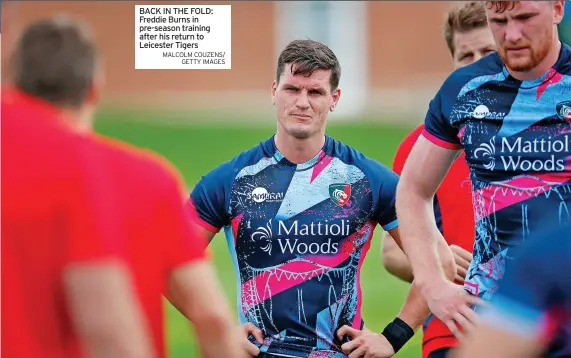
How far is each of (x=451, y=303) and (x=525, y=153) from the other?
24.2 inches

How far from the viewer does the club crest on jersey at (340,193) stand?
445cm

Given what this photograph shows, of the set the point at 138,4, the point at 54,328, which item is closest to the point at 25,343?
the point at 54,328

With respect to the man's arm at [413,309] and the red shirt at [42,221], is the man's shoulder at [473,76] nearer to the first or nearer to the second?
the man's arm at [413,309]

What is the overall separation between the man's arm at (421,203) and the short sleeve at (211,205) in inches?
29.7

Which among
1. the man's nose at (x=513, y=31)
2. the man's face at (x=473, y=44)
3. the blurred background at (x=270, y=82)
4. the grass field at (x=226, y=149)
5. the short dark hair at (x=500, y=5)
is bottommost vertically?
the grass field at (x=226, y=149)

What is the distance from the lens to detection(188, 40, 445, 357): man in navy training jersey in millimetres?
4344

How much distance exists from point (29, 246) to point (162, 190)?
1.12 feet

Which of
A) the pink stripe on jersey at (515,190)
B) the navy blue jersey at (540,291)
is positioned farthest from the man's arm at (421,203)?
the navy blue jersey at (540,291)

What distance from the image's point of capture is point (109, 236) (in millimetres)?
2406

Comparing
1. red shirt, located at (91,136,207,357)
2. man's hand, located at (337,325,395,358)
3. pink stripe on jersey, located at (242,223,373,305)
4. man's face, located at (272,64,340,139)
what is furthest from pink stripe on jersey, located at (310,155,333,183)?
red shirt, located at (91,136,207,357)

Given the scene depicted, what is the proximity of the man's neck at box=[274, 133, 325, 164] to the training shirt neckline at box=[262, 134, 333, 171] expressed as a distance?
0.5 inches

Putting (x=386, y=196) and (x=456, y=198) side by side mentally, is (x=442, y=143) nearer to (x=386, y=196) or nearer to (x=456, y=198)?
(x=386, y=196)

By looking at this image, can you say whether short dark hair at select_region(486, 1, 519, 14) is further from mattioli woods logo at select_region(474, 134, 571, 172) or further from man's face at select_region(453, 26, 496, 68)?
man's face at select_region(453, 26, 496, 68)

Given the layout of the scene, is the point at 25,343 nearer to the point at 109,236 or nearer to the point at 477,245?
the point at 109,236
